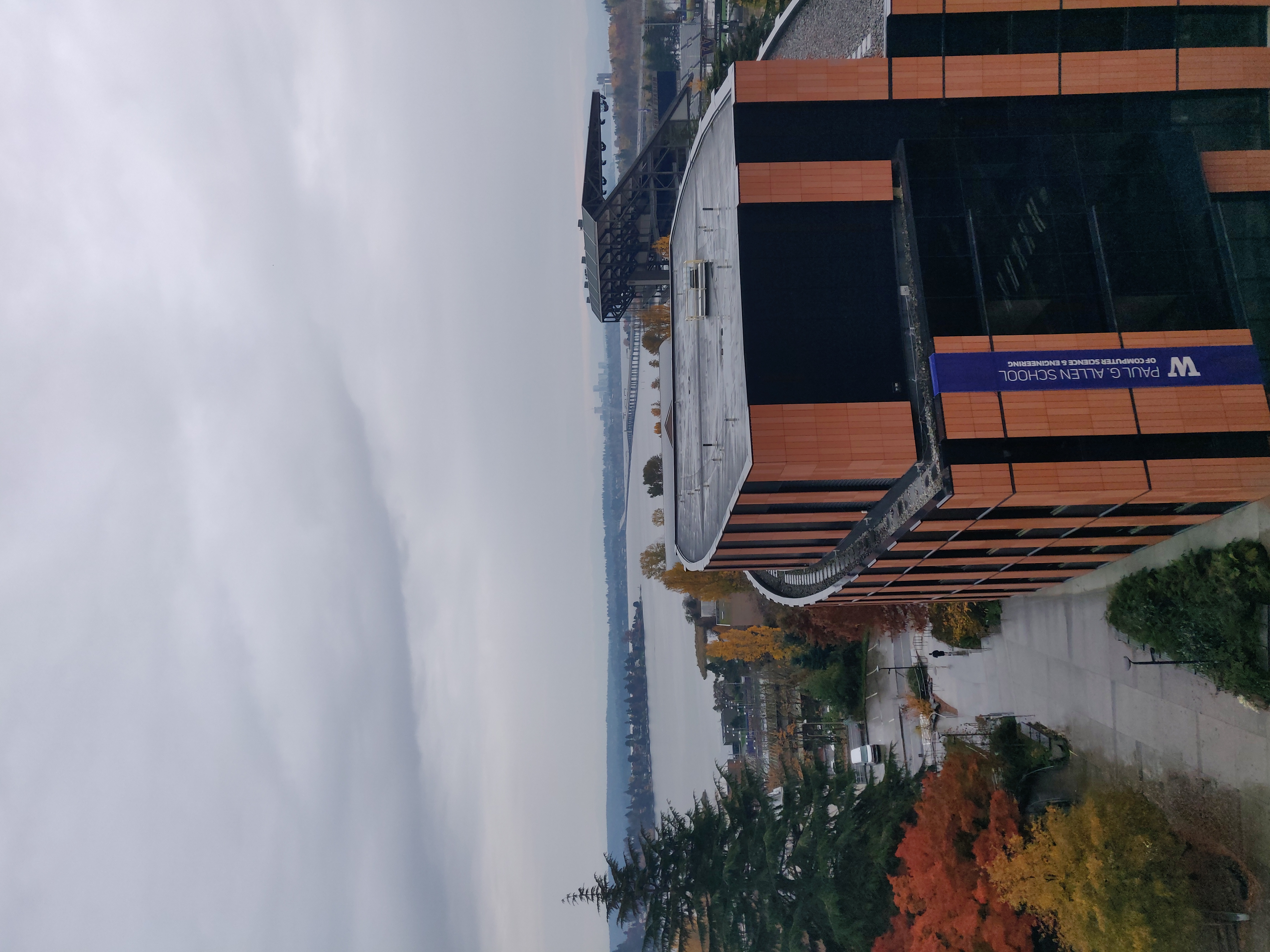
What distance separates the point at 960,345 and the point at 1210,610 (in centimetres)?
1368

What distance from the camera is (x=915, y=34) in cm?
2708

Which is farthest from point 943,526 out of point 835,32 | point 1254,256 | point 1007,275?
point 835,32

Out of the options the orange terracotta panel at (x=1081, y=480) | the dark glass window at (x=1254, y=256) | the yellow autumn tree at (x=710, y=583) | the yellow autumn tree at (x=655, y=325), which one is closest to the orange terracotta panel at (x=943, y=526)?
the orange terracotta panel at (x=1081, y=480)

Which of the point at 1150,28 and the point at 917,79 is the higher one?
the point at 1150,28

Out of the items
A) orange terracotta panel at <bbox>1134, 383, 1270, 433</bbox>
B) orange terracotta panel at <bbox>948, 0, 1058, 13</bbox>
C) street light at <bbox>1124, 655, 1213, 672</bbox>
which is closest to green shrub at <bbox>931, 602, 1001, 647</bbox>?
street light at <bbox>1124, 655, 1213, 672</bbox>

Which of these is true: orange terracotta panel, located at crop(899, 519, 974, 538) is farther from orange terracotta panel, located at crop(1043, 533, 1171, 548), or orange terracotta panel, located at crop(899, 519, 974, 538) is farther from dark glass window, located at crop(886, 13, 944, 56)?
dark glass window, located at crop(886, 13, 944, 56)

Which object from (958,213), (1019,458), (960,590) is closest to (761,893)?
(960,590)

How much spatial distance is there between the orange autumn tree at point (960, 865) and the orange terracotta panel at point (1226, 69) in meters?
29.7

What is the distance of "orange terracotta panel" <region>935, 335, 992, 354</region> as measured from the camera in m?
23.2

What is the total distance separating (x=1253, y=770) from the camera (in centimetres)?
2553

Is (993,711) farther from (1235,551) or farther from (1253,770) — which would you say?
(1235,551)

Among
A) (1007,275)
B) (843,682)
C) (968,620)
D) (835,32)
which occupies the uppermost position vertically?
(835,32)

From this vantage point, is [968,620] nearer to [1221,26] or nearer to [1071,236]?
[1071,236]

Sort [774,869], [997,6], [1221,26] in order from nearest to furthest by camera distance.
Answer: [1221,26] < [997,6] < [774,869]
